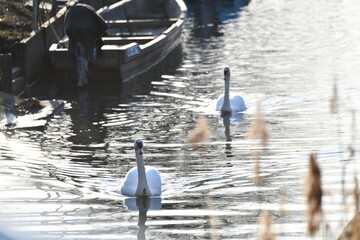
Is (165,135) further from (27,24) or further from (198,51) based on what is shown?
(198,51)

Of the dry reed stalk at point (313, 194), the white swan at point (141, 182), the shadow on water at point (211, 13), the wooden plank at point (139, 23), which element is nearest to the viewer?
the dry reed stalk at point (313, 194)

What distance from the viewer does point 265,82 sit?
20859mm

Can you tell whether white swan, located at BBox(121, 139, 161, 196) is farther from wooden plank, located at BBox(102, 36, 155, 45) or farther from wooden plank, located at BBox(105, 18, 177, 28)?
wooden plank, located at BBox(105, 18, 177, 28)

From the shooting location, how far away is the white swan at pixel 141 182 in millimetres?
11148

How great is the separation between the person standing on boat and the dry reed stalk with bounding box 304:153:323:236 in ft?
55.4

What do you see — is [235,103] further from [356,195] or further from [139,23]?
[356,195]

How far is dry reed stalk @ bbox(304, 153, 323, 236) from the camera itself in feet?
12.3

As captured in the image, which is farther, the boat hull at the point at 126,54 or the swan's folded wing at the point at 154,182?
the boat hull at the point at 126,54

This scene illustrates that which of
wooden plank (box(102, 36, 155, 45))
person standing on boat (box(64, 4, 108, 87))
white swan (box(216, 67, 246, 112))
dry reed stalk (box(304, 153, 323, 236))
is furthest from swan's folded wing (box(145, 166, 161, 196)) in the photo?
wooden plank (box(102, 36, 155, 45))

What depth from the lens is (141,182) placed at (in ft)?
36.9

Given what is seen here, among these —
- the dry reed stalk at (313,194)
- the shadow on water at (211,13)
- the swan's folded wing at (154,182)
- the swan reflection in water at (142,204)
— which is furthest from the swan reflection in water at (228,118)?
the shadow on water at (211,13)

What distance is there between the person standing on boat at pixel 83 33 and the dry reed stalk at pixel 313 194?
16874mm

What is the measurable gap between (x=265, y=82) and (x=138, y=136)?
20.1 ft

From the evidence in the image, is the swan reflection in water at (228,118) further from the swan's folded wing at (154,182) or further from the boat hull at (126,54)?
the boat hull at (126,54)
